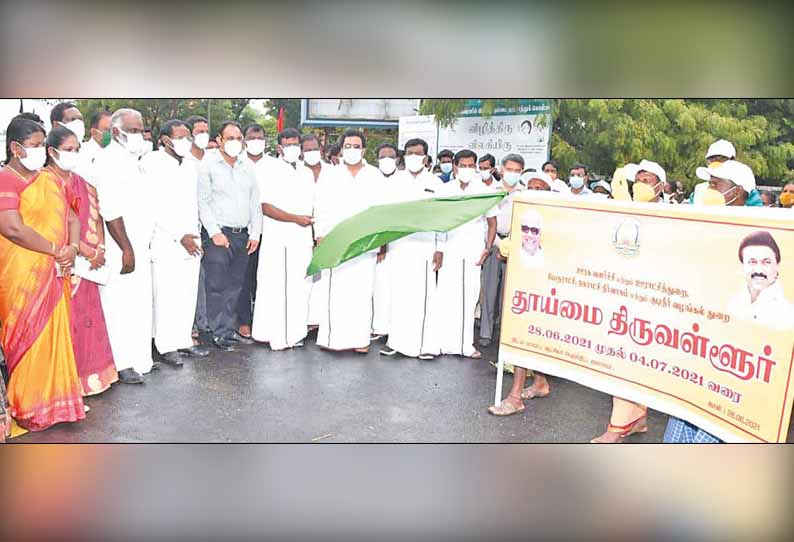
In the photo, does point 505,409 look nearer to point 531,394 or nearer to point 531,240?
point 531,394

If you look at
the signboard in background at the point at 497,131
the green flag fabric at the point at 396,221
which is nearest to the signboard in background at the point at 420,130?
the signboard in background at the point at 497,131

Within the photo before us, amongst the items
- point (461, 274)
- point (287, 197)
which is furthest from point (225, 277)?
point (461, 274)

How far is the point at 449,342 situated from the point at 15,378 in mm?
1932

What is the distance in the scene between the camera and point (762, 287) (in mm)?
2711

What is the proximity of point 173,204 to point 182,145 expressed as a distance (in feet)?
0.94

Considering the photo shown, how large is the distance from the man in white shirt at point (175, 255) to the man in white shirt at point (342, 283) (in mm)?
601

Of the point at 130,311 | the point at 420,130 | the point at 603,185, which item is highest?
the point at 420,130

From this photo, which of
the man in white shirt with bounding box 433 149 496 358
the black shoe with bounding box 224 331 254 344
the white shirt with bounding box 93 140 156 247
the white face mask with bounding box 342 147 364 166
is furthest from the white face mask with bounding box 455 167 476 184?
the white shirt with bounding box 93 140 156 247

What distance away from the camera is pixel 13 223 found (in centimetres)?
287

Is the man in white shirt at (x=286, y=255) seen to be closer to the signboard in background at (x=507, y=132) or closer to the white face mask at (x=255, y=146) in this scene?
the white face mask at (x=255, y=146)

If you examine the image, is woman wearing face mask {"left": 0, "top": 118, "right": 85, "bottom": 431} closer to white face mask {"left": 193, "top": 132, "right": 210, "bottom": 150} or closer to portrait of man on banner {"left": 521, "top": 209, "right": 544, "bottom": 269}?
white face mask {"left": 193, "top": 132, "right": 210, "bottom": 150}

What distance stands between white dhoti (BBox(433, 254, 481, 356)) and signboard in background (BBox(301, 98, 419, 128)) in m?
0.75
